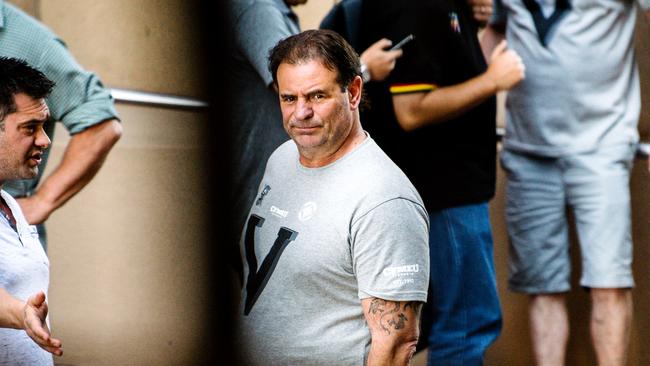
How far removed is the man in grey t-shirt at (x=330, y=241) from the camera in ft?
6.75

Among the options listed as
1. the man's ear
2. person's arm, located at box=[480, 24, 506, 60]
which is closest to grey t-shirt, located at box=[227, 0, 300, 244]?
the man's ear

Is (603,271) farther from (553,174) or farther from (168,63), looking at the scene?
(168,63)

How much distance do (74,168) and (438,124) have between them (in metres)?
0.94

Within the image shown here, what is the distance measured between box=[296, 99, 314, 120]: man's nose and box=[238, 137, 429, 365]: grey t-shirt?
11cm

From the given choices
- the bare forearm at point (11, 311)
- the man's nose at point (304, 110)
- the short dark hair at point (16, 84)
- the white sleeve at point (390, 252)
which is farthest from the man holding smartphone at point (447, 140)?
the bare forearm at point (11, 311)

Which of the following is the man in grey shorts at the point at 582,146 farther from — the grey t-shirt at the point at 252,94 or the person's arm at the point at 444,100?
the grey t-shirt at the point at 252,94

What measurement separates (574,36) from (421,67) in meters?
0.54

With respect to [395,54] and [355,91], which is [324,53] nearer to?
[355,91]

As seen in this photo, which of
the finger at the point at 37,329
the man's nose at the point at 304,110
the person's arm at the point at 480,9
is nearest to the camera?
the finger at the point at 37,329

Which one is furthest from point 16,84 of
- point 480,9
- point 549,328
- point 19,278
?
point 549,328

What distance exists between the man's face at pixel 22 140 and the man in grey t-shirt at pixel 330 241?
0.47 m

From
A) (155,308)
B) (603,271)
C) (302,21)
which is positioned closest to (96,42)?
(302,21)

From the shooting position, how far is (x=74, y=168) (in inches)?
111

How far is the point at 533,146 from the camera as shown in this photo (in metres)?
3.23
